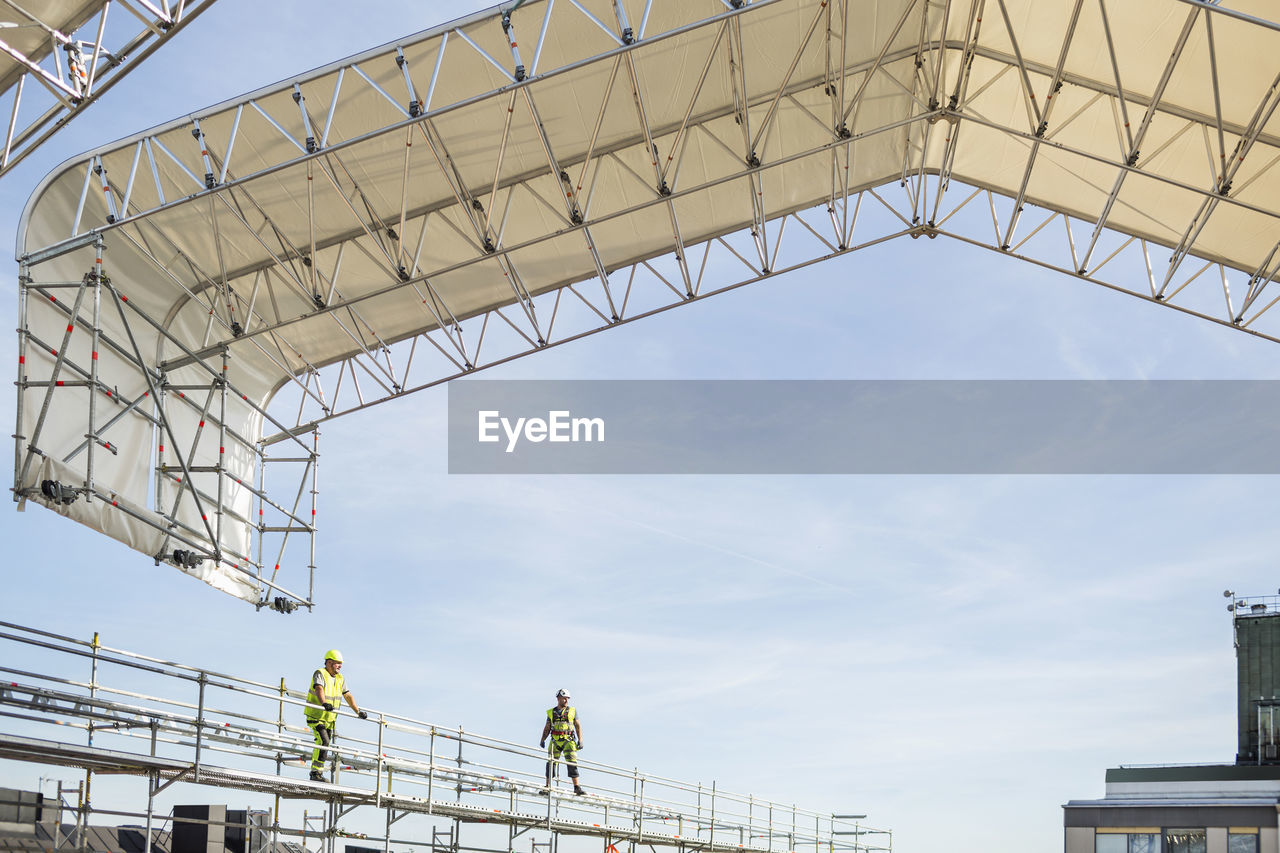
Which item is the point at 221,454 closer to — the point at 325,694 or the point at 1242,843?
the point at 325,694

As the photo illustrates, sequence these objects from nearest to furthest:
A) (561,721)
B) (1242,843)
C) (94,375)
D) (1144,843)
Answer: (94,375)
(561,721)
(1242,843)
(1144,843)

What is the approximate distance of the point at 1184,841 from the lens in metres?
31.6

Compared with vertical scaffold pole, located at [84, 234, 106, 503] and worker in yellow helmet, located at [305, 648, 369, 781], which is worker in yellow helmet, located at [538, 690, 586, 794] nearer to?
worker in yellow helmet, located at [305, 648, 369, 781]

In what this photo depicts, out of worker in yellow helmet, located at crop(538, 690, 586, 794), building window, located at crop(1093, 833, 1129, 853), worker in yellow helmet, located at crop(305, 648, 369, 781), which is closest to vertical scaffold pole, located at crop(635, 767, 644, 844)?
worker in yellow helmet, located at crop(538, 690, 586, 794)

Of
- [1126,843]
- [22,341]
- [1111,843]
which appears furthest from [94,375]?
[1126,843]

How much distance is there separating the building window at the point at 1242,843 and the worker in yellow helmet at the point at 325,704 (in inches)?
937

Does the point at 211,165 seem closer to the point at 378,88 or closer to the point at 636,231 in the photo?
the point at 378,88

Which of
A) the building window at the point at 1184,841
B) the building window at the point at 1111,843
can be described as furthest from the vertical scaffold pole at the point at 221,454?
the building window at the point at 1184,841

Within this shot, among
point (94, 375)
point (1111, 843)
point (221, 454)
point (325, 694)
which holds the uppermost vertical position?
point (94, 375)

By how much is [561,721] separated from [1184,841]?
756 inches

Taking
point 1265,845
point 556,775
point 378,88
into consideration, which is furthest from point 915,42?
point 1265,845

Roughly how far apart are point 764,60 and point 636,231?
451 centimetres

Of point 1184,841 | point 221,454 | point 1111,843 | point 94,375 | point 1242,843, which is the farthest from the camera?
point 1111,843

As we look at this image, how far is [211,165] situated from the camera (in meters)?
18.2
